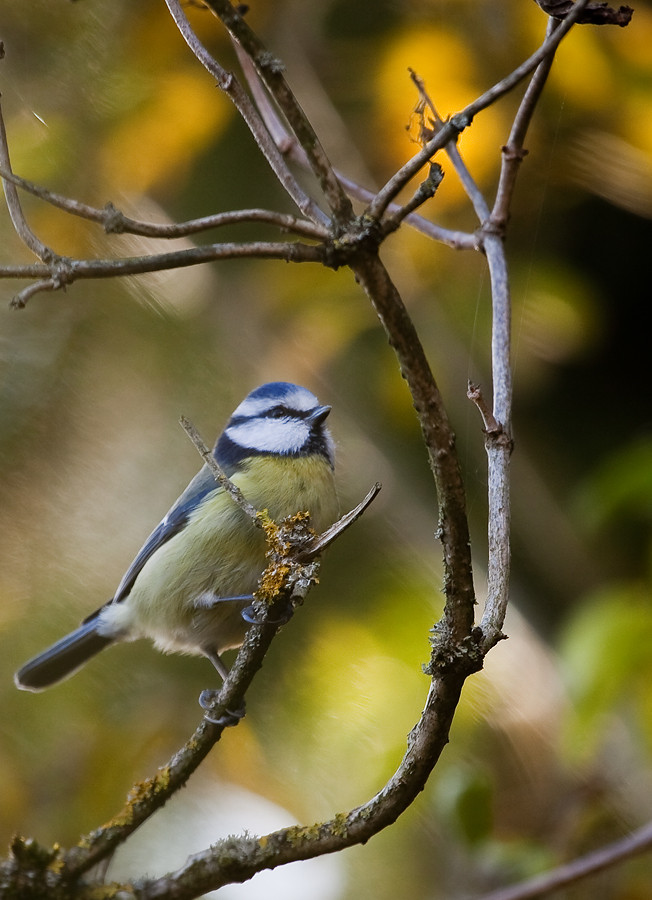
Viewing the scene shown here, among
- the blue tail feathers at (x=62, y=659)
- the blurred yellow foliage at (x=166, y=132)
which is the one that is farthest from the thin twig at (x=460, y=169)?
the blue tail feathers at (x=62, y=659)

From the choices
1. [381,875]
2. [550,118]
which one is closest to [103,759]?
[381,875]

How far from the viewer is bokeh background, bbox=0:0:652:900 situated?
881 millimetres

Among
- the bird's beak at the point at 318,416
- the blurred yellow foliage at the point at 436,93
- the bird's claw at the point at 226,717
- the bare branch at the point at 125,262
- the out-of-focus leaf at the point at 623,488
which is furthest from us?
the blurred yellow foliage at the point at 436,93

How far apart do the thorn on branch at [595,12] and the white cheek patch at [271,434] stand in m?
0.49

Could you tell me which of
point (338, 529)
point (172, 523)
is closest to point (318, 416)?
point (172, 523)

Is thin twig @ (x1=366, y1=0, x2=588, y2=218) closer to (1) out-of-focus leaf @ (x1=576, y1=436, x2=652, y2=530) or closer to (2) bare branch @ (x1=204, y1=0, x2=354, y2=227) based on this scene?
(2) bare branch @ (x1=204, y1=0, x2=354, y2=227)

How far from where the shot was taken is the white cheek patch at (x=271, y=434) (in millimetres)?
970

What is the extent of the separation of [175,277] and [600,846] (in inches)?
34.9

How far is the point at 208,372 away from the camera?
917mm

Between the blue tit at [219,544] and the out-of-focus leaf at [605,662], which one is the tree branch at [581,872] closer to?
the out-of-focus leaf at [605,662]

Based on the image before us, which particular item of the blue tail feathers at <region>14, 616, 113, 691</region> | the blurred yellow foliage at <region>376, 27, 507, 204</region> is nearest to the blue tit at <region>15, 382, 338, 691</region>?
the blue tail feathers at <region>14, 616, 113, 691</region>

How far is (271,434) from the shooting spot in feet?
3.27

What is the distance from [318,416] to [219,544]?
201 millimetres

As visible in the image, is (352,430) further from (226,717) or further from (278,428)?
(226,717)
